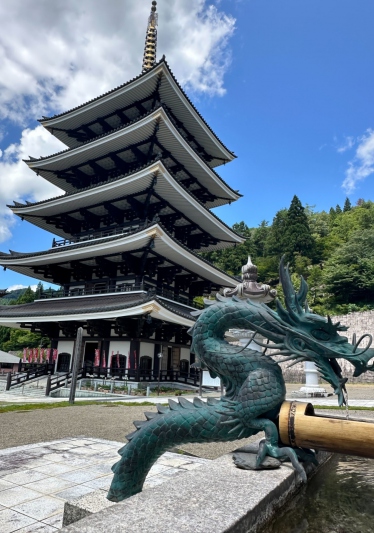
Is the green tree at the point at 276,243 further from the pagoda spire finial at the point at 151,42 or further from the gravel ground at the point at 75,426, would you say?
the gravel ground at the point at 75,426

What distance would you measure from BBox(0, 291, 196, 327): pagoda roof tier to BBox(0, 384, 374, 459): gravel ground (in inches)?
185

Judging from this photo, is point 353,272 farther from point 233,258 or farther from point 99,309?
point 99,309

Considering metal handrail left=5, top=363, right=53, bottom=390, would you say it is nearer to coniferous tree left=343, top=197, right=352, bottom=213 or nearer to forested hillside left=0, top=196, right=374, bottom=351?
forested hillside left=0, top=196, right=374, bottom=351

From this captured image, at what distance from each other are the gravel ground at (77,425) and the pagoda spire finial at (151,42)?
2389cm

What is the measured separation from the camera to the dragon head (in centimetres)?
260

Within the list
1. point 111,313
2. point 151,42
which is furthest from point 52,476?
point 151,42

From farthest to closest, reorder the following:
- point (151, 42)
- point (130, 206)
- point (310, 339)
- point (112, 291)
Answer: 1. point (151, 42)
2. point (130, 206)
3. point (112, 291)
4. point (310, 339)

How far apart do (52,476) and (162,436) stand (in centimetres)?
253

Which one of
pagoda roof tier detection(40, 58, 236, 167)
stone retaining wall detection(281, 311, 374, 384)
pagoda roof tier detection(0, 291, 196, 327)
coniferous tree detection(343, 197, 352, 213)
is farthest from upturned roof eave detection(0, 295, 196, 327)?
coniferous tree detection(343, 197, 352, 213)

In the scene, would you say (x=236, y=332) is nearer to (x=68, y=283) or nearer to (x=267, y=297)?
(x=267, y=297)

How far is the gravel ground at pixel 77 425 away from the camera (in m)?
6.49

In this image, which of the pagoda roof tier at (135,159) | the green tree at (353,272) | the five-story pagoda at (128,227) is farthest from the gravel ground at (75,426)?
the green tree at (353,272)

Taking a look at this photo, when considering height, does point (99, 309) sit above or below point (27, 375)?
above

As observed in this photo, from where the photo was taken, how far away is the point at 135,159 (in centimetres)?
1986
